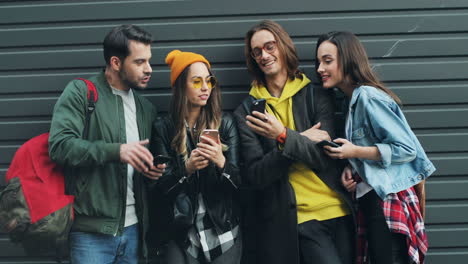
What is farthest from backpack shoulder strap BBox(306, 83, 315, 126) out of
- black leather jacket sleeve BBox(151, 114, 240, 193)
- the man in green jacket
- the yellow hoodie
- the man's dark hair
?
the man's dark hair

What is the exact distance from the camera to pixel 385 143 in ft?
10.6

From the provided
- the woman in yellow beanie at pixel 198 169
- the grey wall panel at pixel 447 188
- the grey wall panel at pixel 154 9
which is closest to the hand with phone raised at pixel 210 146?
the woman in yellow beanie at pixel 198 169

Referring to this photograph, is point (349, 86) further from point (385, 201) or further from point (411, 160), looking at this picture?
point (385, 201)

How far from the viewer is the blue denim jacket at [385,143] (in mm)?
3166

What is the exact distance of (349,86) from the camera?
3578mm

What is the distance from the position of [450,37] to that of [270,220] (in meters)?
2.67

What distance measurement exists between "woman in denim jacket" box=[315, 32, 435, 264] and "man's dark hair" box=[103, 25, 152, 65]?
1803 mm

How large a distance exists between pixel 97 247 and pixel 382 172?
89.9 inches

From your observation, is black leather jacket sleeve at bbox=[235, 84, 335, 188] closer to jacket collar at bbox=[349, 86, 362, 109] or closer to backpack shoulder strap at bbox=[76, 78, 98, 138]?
jacket collar at bbox=[349, 86, 362, 109]

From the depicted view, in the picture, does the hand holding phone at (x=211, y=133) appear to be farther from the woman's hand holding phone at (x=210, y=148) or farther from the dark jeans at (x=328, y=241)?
the dark jeans at (x=328, y=241)

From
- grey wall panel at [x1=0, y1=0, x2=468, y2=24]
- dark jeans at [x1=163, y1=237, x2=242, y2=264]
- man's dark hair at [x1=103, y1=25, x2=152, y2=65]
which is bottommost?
dark jeans at [x1=163, y1=237, x2=242, y2=264]

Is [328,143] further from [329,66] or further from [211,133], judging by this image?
[211,133]

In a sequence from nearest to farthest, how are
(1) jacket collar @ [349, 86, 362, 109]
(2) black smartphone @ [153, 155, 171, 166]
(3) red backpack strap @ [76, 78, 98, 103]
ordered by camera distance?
(2) black smartphone @ [153, 155, 171, 166] → (1) jacket collar @ [349, 86, 362, 109] → (3) red backpack strap @ [76, 78, 98, 103]

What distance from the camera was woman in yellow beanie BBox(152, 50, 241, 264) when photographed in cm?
328
